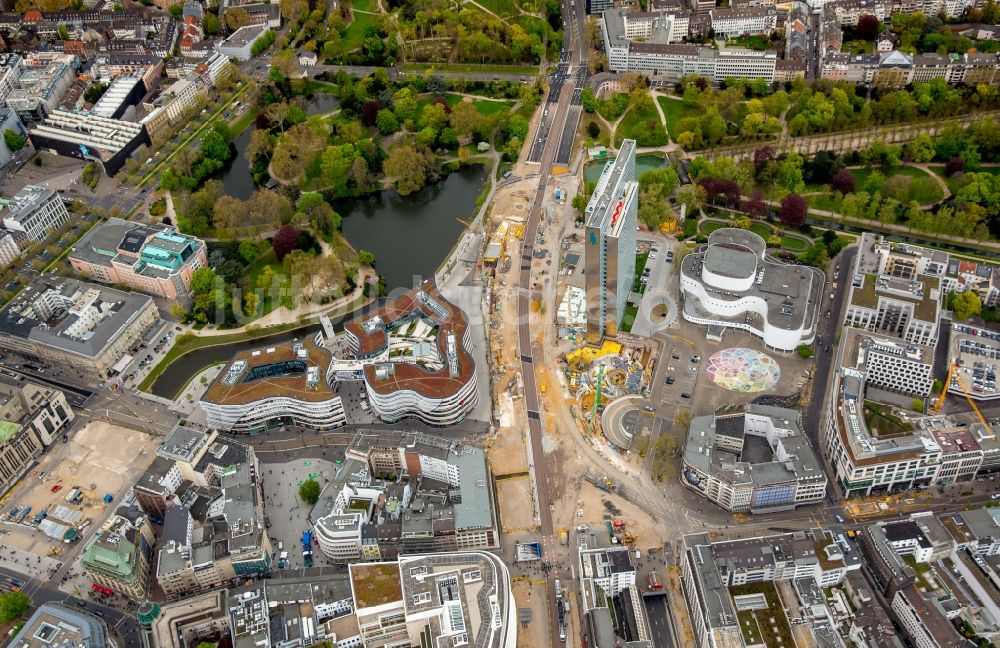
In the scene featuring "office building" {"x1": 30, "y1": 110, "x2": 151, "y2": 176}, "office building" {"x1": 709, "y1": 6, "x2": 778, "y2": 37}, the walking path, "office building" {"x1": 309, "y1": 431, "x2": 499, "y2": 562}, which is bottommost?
"office building" {"x1": 309, "y1": 431, "x2": 499, "y2": 562}

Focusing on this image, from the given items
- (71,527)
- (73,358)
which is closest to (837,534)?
(71,527)

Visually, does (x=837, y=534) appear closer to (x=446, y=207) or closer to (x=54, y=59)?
(x=446, y=207)

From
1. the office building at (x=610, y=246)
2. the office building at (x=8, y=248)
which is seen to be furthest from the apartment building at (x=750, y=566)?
the office building at (x=8, y=248)

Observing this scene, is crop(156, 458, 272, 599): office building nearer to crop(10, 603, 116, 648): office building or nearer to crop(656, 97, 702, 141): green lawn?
crop(10, 603, 116, 648): office building

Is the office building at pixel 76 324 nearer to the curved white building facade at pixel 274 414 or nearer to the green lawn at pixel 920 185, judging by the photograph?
the curved white building facade at pixel 274 414

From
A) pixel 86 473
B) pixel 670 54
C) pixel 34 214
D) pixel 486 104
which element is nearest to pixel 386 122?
pixel 486 104

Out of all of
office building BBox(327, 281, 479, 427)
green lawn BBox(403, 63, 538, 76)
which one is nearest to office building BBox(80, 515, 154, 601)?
office building BBox(327, 281, 479, 427)
